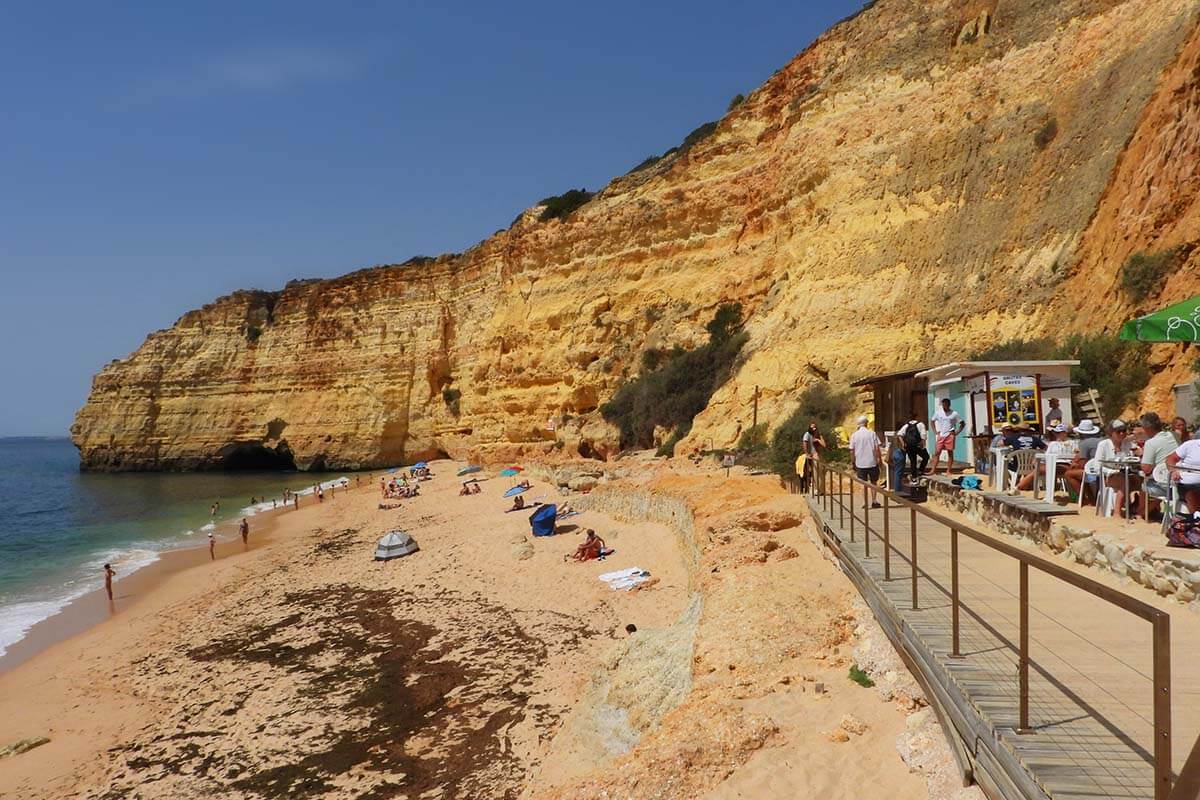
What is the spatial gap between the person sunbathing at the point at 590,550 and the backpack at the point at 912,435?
7007mm

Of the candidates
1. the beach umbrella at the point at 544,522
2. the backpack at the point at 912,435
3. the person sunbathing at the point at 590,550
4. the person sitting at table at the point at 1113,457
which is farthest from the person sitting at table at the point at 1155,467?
the beach umbrella at the point at 544,522

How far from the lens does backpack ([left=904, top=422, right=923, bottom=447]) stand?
10320 mm

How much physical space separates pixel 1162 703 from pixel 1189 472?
465 centimetres

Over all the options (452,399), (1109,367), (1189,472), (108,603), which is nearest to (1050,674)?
(1189,472)

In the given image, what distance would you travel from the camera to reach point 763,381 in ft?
69.1

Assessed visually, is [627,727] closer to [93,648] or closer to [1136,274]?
[93,648]

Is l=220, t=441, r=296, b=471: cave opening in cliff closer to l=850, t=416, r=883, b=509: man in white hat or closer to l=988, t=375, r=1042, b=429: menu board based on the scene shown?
l=850, t=416, r=883, b=509: man in white hat

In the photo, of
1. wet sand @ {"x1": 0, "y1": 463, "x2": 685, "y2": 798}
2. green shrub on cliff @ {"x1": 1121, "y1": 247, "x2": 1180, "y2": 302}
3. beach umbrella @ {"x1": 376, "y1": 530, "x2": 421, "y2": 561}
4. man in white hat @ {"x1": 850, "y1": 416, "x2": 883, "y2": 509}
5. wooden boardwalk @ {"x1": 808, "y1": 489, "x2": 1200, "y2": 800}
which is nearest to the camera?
wooden boardwalk @ {"x1": 808, "y1": 489, "x2": 1200, "y2": 800}

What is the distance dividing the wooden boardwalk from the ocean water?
16640 mm

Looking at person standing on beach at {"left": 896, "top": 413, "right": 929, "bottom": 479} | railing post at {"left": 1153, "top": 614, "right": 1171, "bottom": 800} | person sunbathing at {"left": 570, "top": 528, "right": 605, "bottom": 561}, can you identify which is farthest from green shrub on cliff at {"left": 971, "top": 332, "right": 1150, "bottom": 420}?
railing post at {"left": 1153, "top": 614, "right": 1171, "bottom": 800}

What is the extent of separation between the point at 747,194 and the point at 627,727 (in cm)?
2592

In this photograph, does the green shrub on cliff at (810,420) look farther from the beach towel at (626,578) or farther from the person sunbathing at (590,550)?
the person sunbathing at (590,550)

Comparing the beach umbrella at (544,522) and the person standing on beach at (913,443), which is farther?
the beach umbrella at (544,522)

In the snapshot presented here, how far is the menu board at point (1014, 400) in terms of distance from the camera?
35.3 ft
